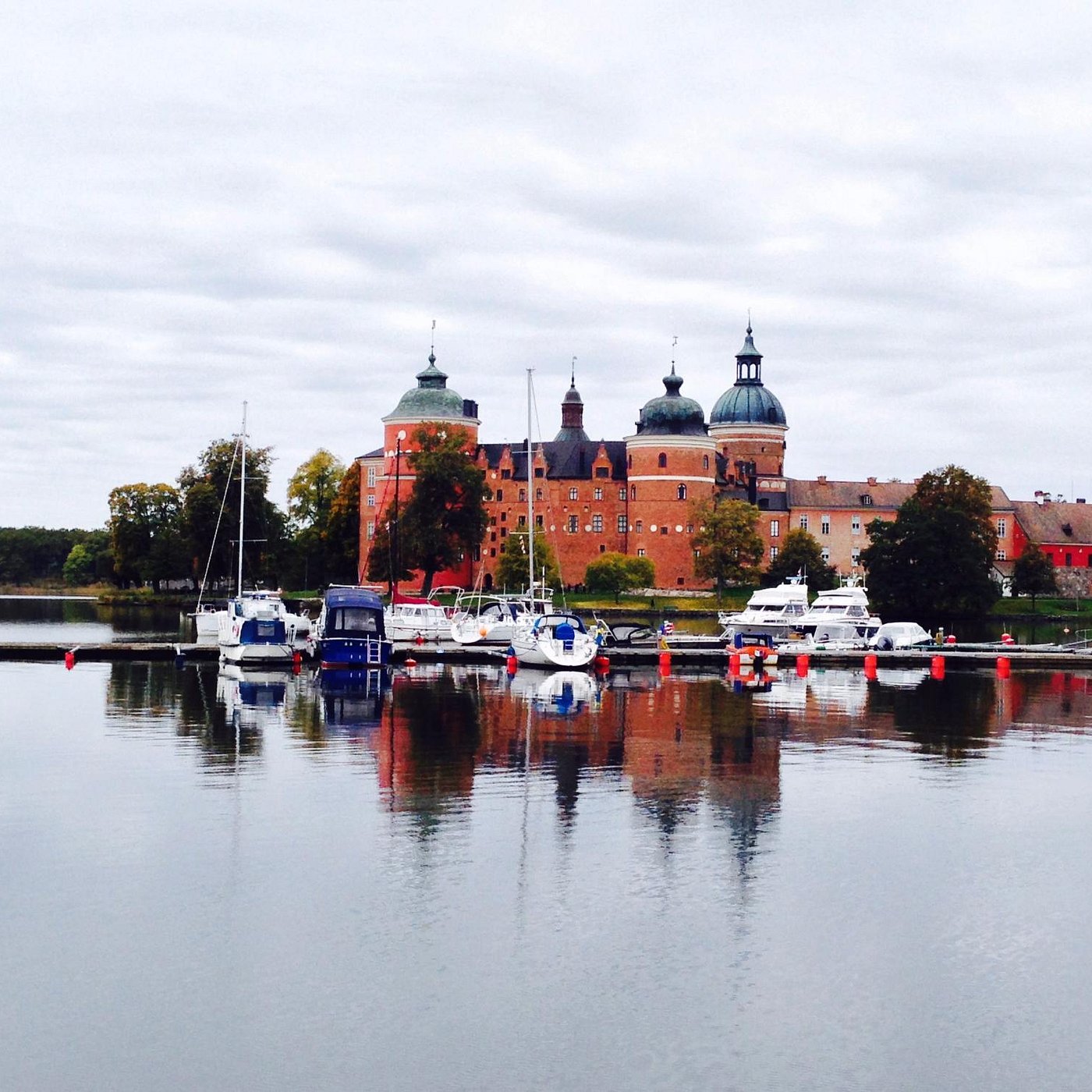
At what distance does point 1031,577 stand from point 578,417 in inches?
1527

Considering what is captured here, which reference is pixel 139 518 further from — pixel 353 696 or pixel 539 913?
pixel 539 913

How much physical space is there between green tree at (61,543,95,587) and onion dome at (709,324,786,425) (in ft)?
225

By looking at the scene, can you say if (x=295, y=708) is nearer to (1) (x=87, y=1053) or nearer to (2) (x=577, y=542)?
(1) (x=87, y=1053)

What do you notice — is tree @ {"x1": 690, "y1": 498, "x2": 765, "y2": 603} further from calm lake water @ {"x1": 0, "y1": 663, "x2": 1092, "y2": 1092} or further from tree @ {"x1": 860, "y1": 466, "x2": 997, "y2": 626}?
calm lake water @ {"x1": 0, "y1": 663, "x2": 1092, "y2": 1092}

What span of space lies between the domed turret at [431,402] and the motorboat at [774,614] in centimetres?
4343

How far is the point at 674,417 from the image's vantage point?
115 m

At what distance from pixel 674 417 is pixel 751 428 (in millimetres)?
17423

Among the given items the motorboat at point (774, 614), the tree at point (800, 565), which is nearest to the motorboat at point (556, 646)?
the motorboat at point (774, 614)

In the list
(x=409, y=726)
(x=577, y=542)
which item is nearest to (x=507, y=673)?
(x=409, y=726)

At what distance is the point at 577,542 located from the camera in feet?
388

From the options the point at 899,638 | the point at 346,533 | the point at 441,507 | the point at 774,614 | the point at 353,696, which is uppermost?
the point at 441,507

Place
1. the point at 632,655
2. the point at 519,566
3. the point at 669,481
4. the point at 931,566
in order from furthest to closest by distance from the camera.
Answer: the point at 669,481 < the point at 519,566 < the point at 931,566 < the point at 632,655

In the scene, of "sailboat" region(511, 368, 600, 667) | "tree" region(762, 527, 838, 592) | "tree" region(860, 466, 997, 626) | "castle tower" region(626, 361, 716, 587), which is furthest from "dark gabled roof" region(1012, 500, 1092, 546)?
"sailboat" region(511, 368, 600, 667)

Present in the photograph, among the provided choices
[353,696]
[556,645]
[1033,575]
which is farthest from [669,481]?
[353,696]
